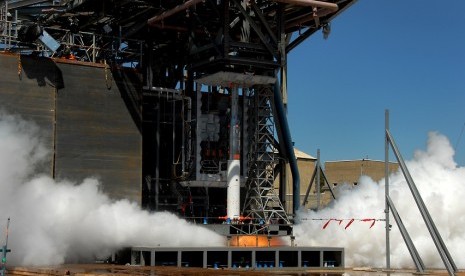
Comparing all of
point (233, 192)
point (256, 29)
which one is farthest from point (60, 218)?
point (256, 29)

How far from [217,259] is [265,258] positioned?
10.1 feet

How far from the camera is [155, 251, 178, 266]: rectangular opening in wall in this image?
45469 millimetres

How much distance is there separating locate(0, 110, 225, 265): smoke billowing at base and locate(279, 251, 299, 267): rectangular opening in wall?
3.92 m

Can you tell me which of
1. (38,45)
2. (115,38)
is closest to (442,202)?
(115,38)

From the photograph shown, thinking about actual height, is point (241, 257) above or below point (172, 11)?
below

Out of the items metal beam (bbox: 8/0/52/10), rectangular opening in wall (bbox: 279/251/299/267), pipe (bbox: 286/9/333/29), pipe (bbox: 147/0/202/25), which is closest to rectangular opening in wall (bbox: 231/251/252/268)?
rectangular opening in wall (bbox: 279/251/299/267)

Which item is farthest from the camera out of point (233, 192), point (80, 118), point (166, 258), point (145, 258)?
point (233, 192)

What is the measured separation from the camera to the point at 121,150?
169ft

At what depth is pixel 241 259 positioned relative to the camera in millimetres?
48438

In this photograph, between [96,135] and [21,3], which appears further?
[21,3]

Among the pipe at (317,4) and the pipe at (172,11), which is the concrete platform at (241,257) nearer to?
the pipe at (172,11)

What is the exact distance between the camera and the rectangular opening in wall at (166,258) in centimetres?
4547

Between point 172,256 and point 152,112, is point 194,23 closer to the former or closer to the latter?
point 152,112

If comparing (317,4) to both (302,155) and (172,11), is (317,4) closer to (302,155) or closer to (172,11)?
(172,11)
